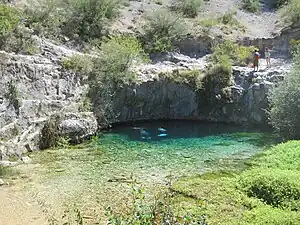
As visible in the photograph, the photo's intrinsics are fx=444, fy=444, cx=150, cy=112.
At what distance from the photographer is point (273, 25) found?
37.3 m

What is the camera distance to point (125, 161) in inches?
729

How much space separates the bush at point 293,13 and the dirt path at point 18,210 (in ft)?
88.8

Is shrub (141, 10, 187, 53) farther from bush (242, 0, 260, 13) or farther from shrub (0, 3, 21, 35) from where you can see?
shrub (0, 3, 21, 35)

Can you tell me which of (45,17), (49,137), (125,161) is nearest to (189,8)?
(45,17)

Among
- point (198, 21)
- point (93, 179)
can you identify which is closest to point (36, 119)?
point (93, 179)

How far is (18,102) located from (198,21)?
1973cm

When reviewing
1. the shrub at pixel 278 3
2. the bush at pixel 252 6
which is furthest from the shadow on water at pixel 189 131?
the shrub at pixel 278 3

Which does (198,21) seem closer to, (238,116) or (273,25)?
(273,25)

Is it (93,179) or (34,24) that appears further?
(34,24)

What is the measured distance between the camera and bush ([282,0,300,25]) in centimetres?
3441

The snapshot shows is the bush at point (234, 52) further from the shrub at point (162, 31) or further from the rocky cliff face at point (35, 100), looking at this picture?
the rocky cliff face at point (35, 100)

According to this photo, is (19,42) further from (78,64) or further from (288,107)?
(288,107)

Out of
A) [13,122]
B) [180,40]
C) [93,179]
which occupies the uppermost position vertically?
[180,40]

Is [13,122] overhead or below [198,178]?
overhead
